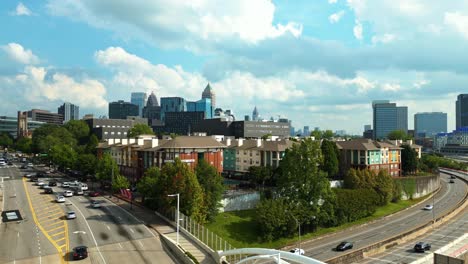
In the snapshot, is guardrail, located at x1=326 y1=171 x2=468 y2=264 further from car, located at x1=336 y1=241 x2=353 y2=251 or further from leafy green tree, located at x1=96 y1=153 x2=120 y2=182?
leafy green tree, located at x1=96 y1=153 x2=120 y2=182

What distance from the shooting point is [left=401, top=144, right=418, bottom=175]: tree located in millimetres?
113875

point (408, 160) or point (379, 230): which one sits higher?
point (408, 160)

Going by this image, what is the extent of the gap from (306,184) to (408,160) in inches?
2527

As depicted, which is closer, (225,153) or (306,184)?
Answer: (306,184)

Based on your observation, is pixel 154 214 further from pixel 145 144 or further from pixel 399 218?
pixel 399 218

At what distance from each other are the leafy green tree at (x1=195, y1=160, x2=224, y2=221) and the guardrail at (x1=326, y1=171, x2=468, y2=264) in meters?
20.2

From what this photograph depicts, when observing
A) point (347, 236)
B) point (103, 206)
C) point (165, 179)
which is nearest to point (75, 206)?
point (103, 206)

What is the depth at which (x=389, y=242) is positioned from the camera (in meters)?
59.7

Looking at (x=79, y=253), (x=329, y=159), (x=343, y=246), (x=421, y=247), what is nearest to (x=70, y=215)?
(x=79, y=253)

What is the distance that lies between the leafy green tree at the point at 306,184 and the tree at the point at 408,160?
5901 cm

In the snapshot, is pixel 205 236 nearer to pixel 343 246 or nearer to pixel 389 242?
pixel 343 246

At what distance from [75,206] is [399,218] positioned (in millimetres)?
67523

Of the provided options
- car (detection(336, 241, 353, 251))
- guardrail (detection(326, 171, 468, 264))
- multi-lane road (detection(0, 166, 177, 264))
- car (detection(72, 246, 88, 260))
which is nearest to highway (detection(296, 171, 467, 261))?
car (detection(336, 241, 353, 251))

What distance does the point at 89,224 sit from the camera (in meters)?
54.0
